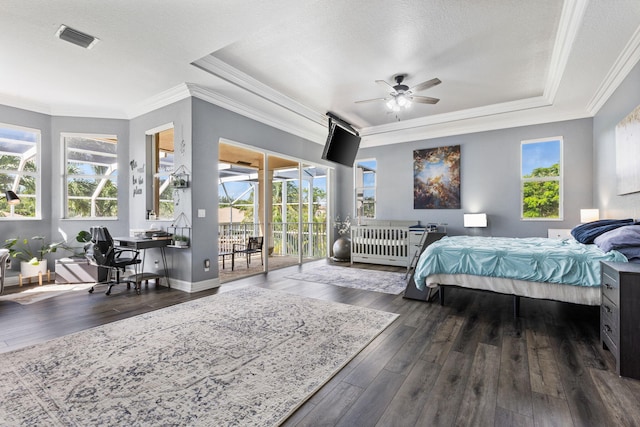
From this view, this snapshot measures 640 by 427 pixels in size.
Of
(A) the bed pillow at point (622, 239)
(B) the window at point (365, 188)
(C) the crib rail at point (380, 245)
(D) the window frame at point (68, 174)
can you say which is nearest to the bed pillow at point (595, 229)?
(A) the bed pillow at point (622, 239)

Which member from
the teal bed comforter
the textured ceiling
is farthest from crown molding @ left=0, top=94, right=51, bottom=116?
the teal bed comforter

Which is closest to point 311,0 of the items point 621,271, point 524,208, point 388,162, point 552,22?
point 552,22

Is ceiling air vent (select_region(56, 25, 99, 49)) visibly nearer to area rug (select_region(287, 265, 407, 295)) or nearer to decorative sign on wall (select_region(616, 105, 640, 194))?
area rug (select_region(287, 265, 407, 295))

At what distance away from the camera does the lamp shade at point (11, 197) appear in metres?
4.37

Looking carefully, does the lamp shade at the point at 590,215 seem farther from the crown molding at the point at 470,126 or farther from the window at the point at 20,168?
the window at the point at 20,168

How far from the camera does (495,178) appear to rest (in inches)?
229

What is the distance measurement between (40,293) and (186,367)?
11.8 feet

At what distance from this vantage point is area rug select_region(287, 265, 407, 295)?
4.41 metres

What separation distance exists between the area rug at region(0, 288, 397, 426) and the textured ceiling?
2939 millimetres

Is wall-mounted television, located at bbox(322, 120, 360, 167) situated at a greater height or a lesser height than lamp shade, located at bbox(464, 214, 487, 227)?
greater

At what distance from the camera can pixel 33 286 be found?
14.8 feet

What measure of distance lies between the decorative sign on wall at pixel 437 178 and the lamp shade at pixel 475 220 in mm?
527

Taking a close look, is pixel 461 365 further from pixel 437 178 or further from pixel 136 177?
pixel 136 177

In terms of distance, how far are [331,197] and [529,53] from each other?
4849mm
